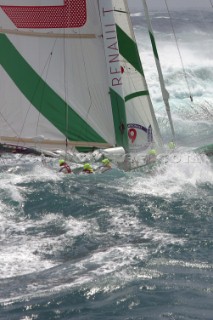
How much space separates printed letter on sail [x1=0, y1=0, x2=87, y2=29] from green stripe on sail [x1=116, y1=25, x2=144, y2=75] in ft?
4.52

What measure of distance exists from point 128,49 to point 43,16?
2755 millimetres

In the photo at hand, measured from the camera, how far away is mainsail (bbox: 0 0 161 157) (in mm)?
23016

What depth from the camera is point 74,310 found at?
13.6 m

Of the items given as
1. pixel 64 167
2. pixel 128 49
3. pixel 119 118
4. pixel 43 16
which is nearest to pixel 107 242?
pixel 64 167

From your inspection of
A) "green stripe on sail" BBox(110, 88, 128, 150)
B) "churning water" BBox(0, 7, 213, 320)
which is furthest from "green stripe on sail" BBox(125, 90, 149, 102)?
"churning water" BBox(0, 7, 213, 320)

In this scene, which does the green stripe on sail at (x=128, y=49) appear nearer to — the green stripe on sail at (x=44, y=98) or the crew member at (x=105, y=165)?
the green stripe on sail at (x=44, y=98)

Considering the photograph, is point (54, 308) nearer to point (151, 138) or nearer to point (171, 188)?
point (171, 188)

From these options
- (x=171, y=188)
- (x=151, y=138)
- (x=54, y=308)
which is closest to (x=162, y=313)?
(x=54, y=308)

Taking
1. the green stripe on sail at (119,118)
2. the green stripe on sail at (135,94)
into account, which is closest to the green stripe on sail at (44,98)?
the green stripe on sail at (119,118)

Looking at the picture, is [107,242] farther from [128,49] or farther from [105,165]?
[128,49]

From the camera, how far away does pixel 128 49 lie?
23781 mm

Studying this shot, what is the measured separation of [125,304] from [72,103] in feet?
35.7

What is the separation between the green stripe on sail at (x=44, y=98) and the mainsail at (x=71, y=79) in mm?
30

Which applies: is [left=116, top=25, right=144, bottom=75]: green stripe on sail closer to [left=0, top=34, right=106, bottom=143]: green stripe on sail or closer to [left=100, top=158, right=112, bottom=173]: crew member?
[left=0, top=34, right=106, bottom=143]: green stripe on sail
